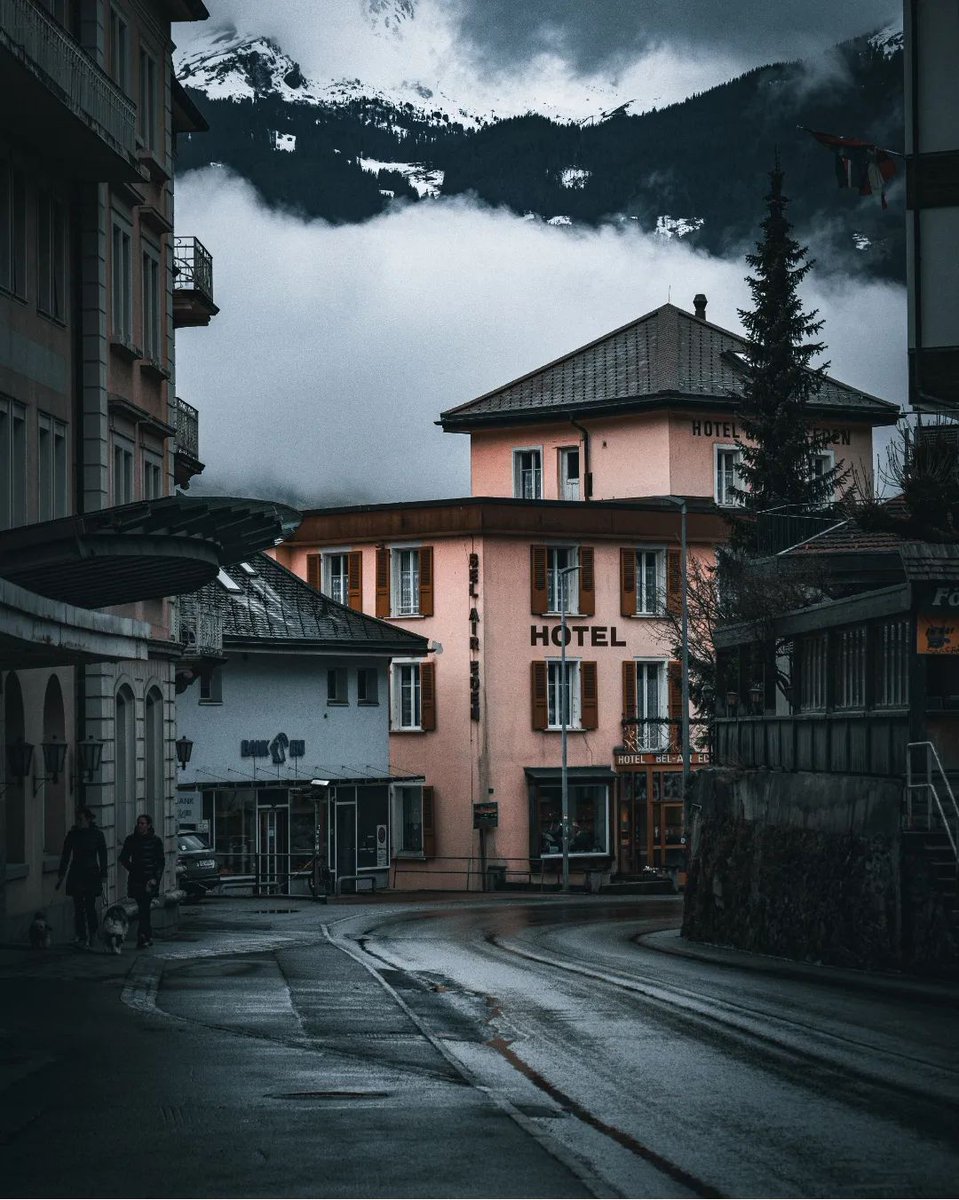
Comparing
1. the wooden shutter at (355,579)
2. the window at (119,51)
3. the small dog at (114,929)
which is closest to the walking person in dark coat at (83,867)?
the small dog at (114,929)

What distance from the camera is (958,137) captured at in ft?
107

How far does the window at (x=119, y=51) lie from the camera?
32031mm

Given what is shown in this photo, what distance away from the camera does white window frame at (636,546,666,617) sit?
69.7 meters

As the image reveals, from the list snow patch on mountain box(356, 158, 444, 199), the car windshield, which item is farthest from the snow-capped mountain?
the car windshield

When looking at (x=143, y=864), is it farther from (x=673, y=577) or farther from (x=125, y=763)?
(x=673, y=577)

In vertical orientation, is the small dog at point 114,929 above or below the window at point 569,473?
below

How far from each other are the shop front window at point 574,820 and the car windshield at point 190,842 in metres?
19.8

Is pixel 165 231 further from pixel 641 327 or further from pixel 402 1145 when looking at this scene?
pixel 641 327

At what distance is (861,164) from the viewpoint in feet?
107

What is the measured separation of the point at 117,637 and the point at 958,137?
53.8 feet

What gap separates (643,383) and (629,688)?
12.3m

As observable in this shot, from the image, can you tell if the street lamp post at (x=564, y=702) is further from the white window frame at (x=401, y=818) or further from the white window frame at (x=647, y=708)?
the white window frame at (x=401, y=818)

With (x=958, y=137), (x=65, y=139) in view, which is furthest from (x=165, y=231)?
(x=958, y=137)

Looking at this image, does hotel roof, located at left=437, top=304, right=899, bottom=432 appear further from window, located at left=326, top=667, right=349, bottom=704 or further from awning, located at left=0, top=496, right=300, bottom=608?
awning, located at left=0, top=496, right=300, bottom=608
